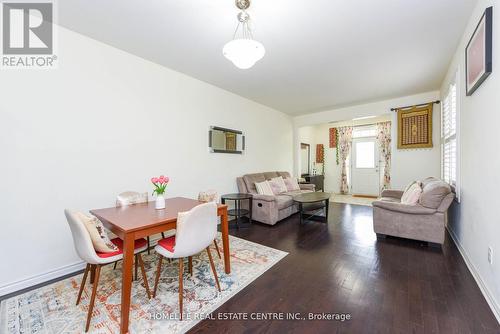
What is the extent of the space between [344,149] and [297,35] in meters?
5.60

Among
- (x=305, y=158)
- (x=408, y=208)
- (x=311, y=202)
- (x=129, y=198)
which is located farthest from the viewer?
(x=305, y=158)

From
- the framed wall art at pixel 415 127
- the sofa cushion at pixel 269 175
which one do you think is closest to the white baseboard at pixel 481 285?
the framed wall art at pixel 415 127

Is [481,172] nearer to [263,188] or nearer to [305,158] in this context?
[263,188]

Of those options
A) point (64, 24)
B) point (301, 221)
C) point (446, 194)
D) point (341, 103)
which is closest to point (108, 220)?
point (64, 24)

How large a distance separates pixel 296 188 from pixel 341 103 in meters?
2.35

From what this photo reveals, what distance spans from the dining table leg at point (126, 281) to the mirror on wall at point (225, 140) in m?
2.50

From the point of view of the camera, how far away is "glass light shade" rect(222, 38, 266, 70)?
177 centimetres

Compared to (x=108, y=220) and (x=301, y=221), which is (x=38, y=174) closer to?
(x=108, y=220)

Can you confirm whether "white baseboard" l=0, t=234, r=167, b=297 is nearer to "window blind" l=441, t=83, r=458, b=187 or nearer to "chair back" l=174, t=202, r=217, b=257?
"chair back" l=174, t=202, r=217, b=257

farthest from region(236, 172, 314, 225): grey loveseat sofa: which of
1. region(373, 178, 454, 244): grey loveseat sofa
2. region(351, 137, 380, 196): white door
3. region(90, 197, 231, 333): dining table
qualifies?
region(351, 137, 380, 196): white door

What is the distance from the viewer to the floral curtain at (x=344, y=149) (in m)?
7.05

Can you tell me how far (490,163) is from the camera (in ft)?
5.54

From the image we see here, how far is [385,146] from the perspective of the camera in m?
6.37

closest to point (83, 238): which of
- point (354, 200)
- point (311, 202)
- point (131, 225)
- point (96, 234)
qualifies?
point (96, 234)
